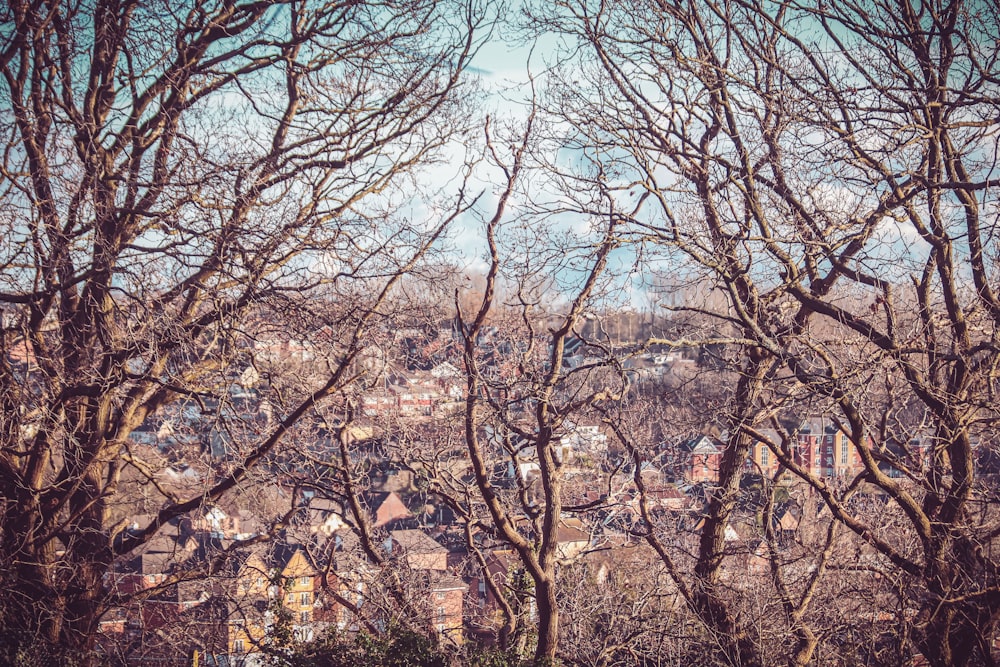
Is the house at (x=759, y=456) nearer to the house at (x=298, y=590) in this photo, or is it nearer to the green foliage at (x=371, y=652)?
the green foliage at (x=371, y=652)

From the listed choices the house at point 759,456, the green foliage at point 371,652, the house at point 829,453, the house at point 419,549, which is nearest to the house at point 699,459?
the house at point 759,456

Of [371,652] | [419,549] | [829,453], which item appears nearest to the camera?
[371,652]

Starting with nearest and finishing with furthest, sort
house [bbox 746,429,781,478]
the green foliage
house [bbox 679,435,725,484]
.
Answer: the green foliage
house [bbox 746,429,781,478]
house [bbox 679,435,725,484]

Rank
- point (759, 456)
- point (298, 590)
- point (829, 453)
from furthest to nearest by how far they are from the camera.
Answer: point (829, 453) → point (759, 456) → point (298, 590)

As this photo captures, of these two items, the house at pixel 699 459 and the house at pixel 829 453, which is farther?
the house at pixel 829 453

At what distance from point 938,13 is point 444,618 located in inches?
243

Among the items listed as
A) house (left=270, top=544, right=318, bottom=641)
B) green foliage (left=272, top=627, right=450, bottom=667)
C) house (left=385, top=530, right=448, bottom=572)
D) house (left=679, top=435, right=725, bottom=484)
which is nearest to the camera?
green foliage (left=272, top=627, right=450, bottom=667)

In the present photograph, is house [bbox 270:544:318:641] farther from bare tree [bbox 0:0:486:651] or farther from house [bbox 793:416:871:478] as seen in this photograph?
house [bbox 793:416:871:478]

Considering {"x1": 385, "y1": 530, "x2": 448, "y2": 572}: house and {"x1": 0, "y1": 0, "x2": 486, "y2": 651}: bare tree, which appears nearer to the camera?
{"x1": 0, "y1": 0, "x2": 486, "y2": 651}: bare tree

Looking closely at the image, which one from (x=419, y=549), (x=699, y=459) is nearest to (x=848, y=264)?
(x=699, y=459)

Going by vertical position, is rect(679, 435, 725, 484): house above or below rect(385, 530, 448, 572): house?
above

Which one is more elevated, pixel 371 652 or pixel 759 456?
pixel 759 456

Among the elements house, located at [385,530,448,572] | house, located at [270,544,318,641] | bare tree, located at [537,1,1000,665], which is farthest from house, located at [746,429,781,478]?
house, located at [270,544,318,641]

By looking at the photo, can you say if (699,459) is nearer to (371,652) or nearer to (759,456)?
(759,456)
